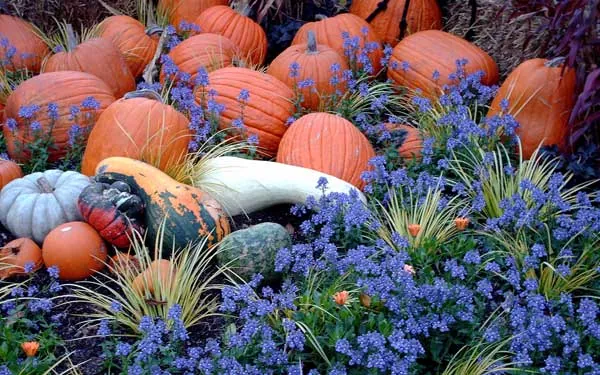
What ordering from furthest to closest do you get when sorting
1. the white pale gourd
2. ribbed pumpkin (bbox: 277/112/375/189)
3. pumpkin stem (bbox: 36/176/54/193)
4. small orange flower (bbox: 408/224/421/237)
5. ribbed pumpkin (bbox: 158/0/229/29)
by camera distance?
1. ribbed pumpkin (bbox: 158/0/229/29)
2. ribbed pumpkin (bbox: 277/112/375/189)
3. the white pale gourd
4. pumpkin stem (bbox: 36/176/54/193)
5. small orange flower (bbox: 408/224/421/237)

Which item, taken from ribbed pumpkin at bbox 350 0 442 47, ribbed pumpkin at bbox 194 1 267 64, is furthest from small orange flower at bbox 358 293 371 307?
ribbed pumpkin at bbox 350 0 442 47

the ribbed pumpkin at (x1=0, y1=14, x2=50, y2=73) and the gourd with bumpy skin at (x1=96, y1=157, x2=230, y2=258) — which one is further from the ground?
the ribbed pumpkin at (x1=0, y1=14, x2=50, y2=73)

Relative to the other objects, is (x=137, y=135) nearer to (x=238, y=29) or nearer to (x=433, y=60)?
(x=238, y=29)

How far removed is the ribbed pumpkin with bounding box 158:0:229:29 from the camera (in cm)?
603

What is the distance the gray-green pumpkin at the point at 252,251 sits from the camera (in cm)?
347

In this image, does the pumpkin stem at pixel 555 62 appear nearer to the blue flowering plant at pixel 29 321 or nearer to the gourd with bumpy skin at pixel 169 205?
the gourd with bumpy skin at pixel 169 205

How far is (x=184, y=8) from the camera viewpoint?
605 centimetres

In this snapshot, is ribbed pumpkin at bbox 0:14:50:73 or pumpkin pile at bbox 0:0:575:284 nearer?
pumpkin pile at bbox 0:0:575:284

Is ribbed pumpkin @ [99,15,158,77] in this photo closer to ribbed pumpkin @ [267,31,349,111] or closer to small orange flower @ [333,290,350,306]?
ribbed pumpkin @ [267,31,349,111]

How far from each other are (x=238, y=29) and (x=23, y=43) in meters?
1.52

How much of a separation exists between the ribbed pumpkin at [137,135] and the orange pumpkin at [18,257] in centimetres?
66

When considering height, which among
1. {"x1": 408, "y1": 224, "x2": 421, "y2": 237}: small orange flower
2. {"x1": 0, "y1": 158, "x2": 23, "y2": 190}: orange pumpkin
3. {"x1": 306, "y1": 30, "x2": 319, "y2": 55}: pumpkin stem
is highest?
{"x1": 306, "y1": 30, "x2": 319, "y2": 55}: pumpkin stem

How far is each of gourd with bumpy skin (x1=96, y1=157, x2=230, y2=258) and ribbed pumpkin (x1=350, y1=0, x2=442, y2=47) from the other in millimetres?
2459

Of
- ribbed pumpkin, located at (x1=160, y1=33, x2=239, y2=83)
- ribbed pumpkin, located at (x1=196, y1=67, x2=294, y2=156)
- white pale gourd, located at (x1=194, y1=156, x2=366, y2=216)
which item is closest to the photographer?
white pale gourd, located at (x1=194, y1=156, x2=366, y2=216)
